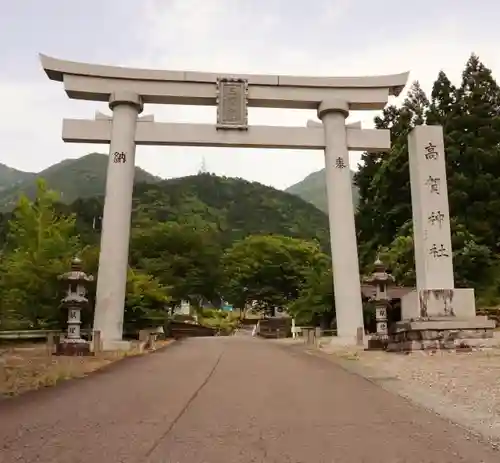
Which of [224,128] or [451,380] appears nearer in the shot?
[451,380]

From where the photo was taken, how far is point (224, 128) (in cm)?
1894

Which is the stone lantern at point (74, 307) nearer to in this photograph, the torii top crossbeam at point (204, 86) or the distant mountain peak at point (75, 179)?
the torii top crossbeam at point (204, 86)

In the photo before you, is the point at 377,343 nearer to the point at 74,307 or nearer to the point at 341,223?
the point at 341,223

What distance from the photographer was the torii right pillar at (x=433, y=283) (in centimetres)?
1319

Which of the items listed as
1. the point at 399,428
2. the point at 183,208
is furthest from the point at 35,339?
the point at 183,208

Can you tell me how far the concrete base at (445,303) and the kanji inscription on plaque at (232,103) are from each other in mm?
8735

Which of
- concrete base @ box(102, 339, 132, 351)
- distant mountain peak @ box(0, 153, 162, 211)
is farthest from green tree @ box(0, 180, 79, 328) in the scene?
distant mountain peak @ box(0, 153, 162, 211)

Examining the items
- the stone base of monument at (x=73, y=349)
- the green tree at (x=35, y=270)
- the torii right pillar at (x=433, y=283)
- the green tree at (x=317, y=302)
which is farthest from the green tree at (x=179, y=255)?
the torii right pillar at (x=433, y=283)

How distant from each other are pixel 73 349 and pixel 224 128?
8.88 metres

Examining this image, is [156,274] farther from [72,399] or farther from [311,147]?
[72,399]

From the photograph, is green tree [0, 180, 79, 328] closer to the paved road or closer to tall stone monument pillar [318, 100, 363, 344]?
tall stone monument pillar [318, 100, 363, 344]

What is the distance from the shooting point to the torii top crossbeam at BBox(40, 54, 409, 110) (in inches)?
738

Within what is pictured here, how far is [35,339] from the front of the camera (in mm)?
→ 17984

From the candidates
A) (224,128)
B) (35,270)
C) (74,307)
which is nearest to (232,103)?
(224,128)
